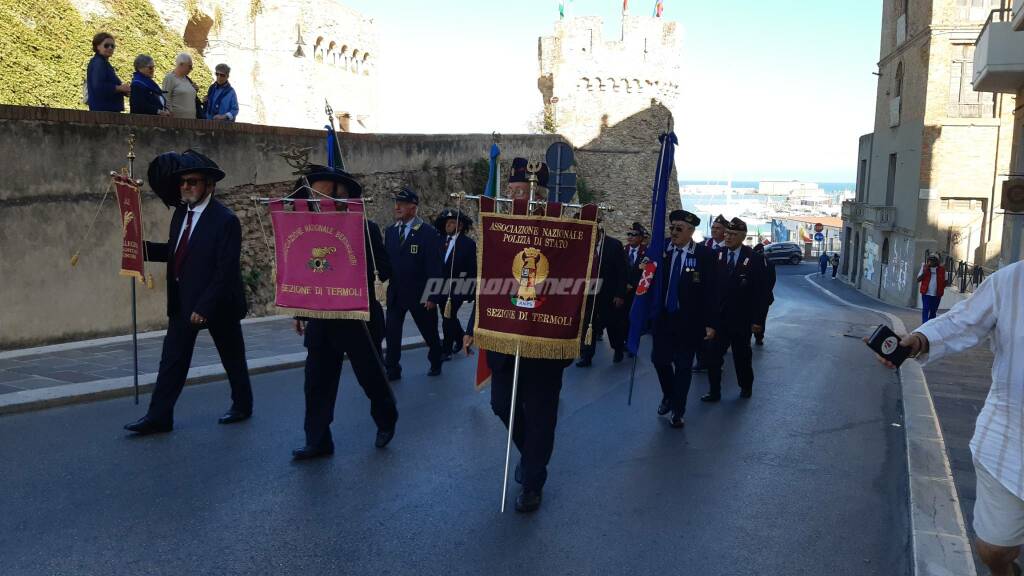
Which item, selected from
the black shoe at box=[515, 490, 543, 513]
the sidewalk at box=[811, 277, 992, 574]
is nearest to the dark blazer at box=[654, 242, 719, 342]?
the sidewalk at box=[811, 277, 992, 574]

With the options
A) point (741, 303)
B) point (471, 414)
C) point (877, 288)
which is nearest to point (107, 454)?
point (471, 414)

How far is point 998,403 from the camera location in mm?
3416

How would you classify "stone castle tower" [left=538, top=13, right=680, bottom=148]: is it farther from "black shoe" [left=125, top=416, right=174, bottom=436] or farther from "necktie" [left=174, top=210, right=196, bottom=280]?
"black shoe" [left=125, top=416, right=174, bottom=436]

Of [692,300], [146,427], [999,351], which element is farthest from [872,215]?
[999,351]

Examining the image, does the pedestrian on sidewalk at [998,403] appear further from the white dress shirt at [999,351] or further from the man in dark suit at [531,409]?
the man in dark suit at [531,409]

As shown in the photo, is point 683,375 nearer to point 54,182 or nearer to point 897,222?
point 54,182

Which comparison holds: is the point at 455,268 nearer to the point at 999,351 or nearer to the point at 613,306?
the point at 613,306

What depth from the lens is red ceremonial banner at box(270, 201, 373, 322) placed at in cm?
594

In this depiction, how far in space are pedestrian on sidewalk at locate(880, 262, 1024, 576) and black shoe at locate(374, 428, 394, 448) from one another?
379 centimetres

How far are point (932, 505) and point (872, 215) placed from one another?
122 ft

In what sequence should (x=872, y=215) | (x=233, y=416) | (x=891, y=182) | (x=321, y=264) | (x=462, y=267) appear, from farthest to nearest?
(x=872, y=215)
(x=891, y=182)
(x=462, y=267)
(x=233, y=416)
(x=321, y=264)

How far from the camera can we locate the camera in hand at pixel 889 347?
351 cm

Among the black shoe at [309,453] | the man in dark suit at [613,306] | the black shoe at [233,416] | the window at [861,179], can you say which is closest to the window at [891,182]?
the window at [861,179]

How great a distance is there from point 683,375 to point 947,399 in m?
3.08
